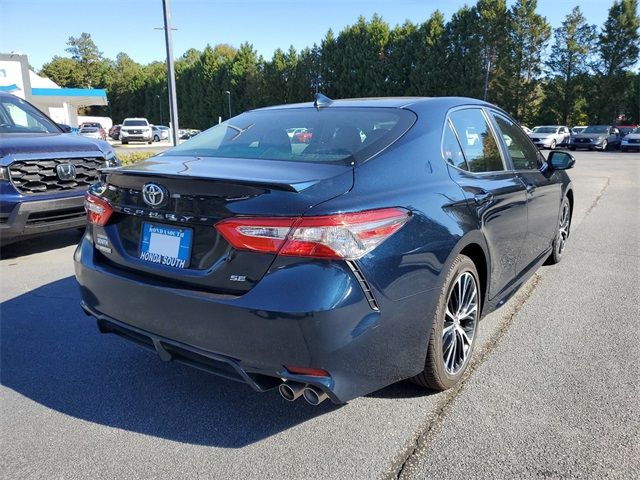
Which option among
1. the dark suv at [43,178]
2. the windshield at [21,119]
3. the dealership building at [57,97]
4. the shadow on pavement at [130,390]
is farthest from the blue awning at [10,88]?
the shadow on pavement at [130,390]

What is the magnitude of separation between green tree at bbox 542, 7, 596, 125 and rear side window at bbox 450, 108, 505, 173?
54.8 metres

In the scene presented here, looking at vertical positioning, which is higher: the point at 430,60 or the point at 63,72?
the point at 63,72

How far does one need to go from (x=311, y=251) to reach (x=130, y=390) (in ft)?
5.05

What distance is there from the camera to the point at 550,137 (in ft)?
105

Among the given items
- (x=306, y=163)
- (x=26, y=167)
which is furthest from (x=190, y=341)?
(x=26, y=167)

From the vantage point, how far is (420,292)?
2.43 m

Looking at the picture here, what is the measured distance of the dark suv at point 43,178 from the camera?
5.27 meters

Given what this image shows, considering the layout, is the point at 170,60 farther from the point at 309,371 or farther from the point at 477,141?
the point at 309,371

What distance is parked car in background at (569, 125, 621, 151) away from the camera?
31.4 m

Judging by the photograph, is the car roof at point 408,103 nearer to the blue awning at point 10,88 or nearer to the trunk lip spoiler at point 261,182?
the trunk lip spoiler at point 261,182

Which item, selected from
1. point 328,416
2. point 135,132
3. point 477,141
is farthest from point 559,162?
point 135,132

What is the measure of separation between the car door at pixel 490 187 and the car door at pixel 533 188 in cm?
17

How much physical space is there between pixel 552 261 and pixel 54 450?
15.4 feet

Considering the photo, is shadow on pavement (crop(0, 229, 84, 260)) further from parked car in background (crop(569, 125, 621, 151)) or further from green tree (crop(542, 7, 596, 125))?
green tree (crop(542, 7, 596, 125))
